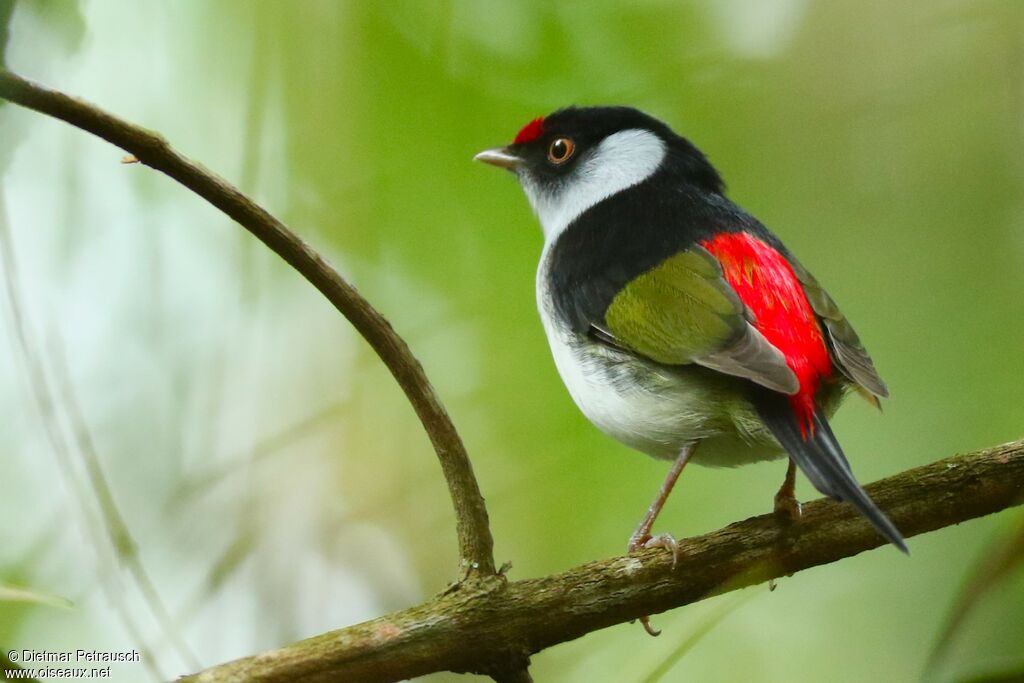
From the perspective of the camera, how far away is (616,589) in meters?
2.27

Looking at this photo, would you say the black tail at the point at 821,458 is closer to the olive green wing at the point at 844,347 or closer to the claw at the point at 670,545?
the olive green wing at the point at 844,347

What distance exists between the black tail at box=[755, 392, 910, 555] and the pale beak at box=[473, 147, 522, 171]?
1.68 m

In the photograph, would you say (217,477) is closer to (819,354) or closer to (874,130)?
(819,354)

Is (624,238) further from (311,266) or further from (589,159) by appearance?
(311,266)

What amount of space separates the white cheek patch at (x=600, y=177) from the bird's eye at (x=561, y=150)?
7 cm

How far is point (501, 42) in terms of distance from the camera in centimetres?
471

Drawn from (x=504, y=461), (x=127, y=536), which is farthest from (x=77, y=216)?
(x=504, y=461)

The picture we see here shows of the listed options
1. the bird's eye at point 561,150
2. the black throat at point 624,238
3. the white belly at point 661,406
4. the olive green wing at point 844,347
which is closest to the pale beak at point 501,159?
the bird's eye at point 561,150

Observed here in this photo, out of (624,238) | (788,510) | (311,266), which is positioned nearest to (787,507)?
(788,510)

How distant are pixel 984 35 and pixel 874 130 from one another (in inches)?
26.4

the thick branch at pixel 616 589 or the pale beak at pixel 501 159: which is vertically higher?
the pale beak at pixel 501 159

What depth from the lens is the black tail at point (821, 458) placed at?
6.31ft

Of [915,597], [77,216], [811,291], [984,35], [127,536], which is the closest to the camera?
[127,536]

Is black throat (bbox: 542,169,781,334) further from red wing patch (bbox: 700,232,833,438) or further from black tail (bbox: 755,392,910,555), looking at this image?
black tail (bbox: 755,392,910,555)
